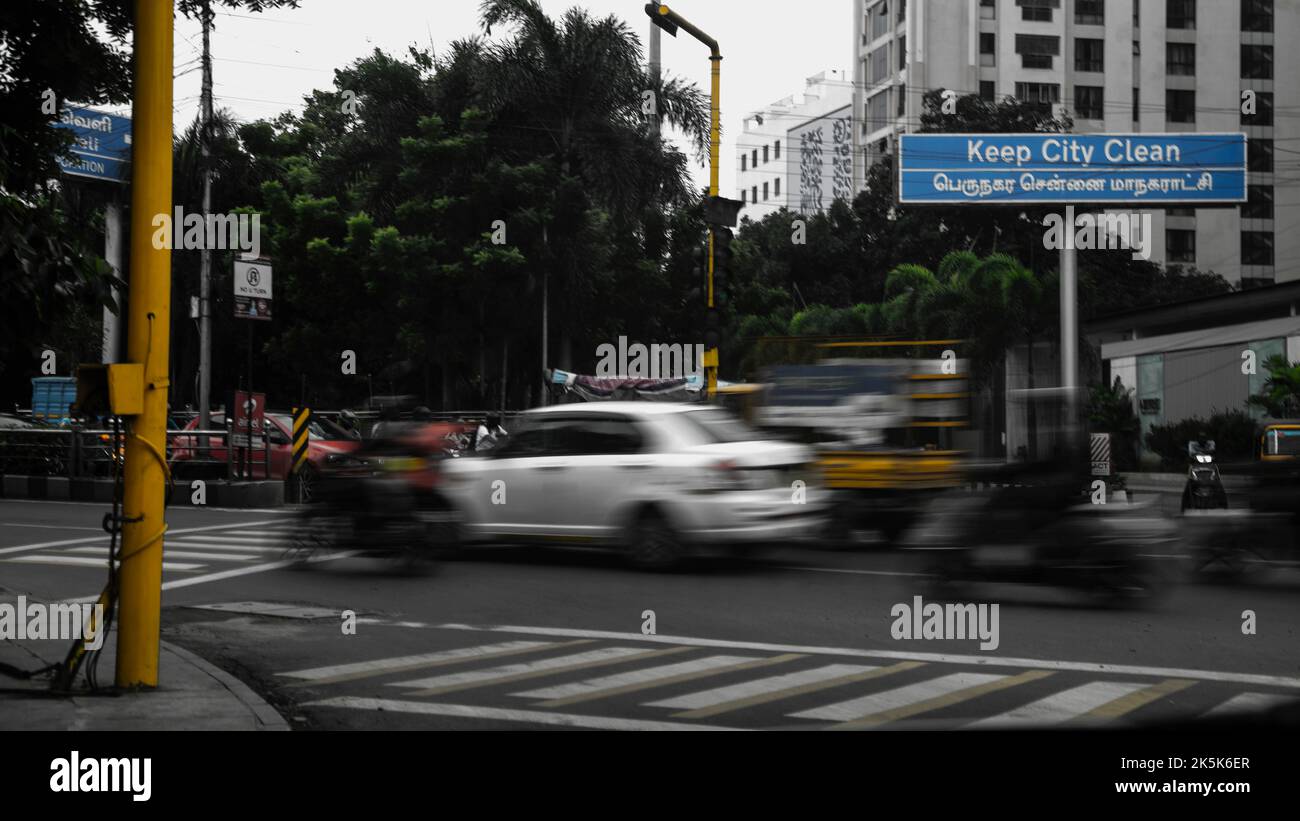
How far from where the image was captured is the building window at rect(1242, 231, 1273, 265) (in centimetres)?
7306

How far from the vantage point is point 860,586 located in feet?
38.5

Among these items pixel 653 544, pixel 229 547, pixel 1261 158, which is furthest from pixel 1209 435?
pixel 1261 158

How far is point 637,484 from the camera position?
1252cm

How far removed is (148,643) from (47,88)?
7.48 metres

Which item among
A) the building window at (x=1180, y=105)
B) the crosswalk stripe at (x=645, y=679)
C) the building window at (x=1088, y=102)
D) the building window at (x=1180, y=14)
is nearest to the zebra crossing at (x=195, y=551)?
the crosswalk stripe at (x=645, y=679)

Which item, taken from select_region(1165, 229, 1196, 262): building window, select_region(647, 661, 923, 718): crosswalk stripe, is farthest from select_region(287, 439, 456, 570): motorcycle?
select_region(1165, 229, 1196, 262): building window

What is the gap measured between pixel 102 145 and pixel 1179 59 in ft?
198

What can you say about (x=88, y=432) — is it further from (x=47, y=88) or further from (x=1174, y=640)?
(x=1174, y=640)

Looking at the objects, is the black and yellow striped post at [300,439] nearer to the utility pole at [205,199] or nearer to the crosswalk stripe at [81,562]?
the crosswalk stripe at [81,562]

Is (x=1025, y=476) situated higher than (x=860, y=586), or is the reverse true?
(x=1025, y=476)

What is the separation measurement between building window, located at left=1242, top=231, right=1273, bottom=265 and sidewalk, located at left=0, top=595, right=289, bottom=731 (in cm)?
7449
